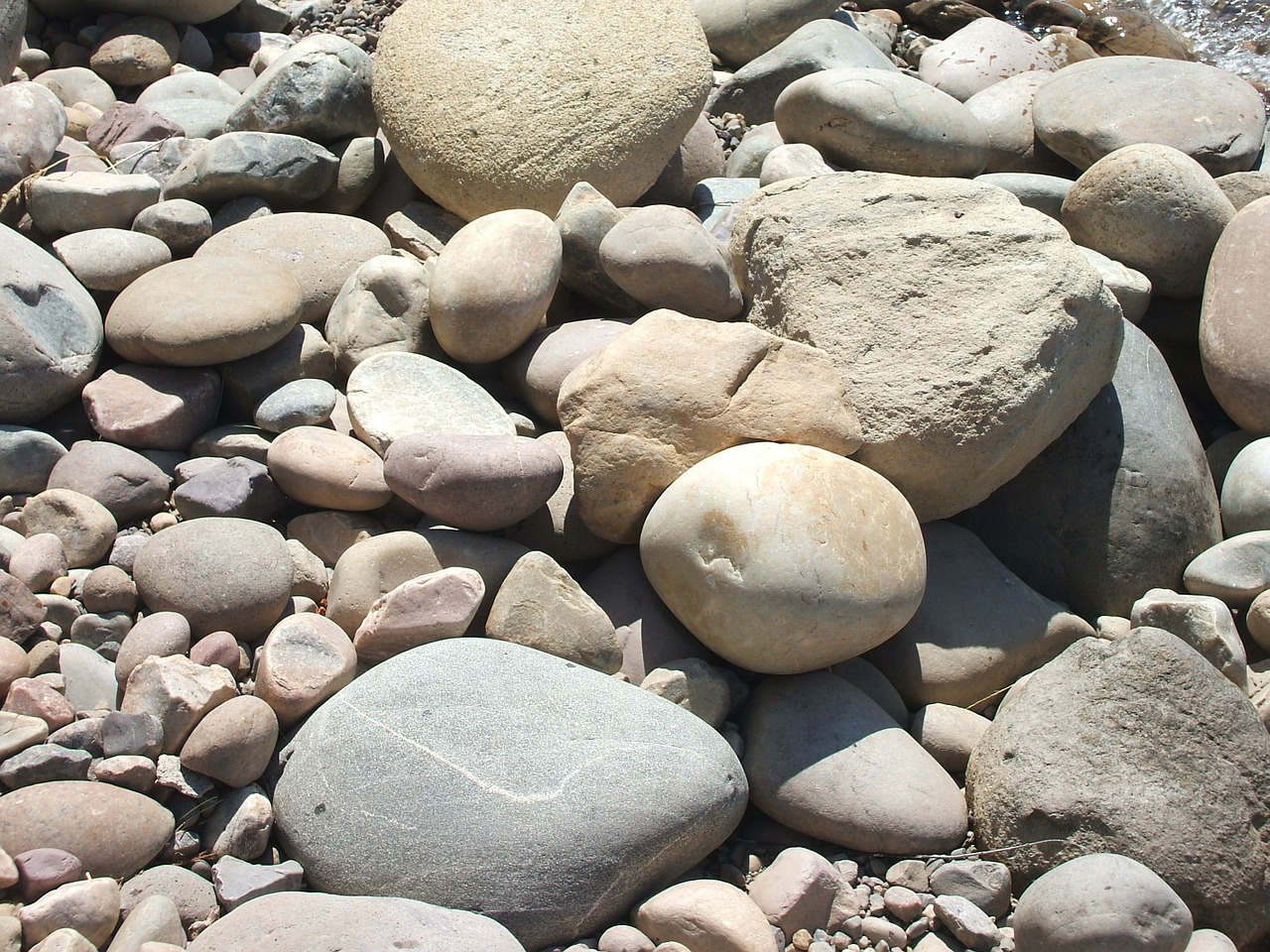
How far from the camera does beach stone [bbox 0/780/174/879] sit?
2.33 metres

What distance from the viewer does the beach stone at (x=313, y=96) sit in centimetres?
450

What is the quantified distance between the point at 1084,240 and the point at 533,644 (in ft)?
8.75

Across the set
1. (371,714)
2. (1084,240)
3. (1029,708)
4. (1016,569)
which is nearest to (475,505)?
(371,714)

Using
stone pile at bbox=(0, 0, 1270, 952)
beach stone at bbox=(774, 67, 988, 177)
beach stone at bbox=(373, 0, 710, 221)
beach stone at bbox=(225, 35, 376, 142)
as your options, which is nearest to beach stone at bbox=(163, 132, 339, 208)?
stone pile at bbox=(0, 0, 1270, 952)

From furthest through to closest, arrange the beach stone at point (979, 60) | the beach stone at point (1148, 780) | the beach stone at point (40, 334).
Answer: the beach stone at point (979, 60) < the beach stone at point (40, 334) < the beach stone at point (1148, 780)

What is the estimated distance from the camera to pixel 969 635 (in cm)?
330

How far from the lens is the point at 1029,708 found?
293 centimetres

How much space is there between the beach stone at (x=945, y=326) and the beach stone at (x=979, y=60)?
263 cm

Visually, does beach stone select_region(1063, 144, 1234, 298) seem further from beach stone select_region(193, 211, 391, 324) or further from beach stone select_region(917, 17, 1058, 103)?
beach stone select_region(193, 211, 391, 324)

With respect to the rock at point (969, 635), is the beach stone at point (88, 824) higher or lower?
higher

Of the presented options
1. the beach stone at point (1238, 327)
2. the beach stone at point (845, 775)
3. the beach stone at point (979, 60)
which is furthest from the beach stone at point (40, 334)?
the beach stone at point (979, 60)

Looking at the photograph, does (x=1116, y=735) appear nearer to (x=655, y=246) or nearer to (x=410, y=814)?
(x=410, y=814)

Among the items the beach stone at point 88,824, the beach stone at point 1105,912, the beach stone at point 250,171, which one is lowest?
the beach stone at point 1105,912

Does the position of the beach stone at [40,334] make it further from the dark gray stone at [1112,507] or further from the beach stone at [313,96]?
the dark gray stone at [1112,507]
